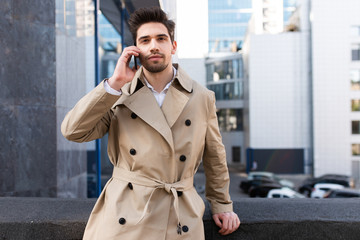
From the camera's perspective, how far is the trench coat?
1.60 m

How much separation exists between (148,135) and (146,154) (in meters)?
0.10

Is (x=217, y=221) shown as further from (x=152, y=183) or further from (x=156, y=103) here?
(x=156, y=103)

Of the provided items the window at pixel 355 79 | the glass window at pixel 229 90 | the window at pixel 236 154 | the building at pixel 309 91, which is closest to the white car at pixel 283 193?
the building at pixel 309 91

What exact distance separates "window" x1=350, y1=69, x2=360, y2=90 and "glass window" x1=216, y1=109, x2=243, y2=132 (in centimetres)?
1073

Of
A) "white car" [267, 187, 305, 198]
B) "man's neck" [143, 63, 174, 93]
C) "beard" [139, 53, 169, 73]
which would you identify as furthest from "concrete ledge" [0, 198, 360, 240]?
"white car" [267, 187, 305, 198]

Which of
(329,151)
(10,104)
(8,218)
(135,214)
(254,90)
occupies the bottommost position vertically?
(329,151)

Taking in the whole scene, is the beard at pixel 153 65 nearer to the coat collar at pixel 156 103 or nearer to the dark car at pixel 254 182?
the coat collar at pixel 156 103

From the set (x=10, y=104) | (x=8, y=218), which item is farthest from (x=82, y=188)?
(x=8, y=218)

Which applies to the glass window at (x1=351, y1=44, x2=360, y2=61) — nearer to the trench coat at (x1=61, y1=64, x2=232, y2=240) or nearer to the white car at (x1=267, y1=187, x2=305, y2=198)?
the white car at (x1=267, y1=187, x2=305, y2=198)

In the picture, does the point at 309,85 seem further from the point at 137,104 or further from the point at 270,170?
the point at 137,104

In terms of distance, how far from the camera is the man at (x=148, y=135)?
5.24 feet

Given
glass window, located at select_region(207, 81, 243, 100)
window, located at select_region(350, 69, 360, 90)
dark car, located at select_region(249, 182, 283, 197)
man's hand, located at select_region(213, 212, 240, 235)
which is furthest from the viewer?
glass window, located at select_region(207, 81, 243, 100)

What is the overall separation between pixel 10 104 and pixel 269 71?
93.0 feet

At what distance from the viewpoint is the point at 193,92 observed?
1.84m
